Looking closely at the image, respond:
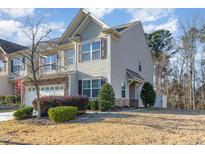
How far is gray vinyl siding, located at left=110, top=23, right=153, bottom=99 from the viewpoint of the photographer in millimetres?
21031

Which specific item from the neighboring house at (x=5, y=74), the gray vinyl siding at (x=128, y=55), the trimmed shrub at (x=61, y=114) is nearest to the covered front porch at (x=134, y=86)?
the gray vinyl siding at (x=128, y=55)

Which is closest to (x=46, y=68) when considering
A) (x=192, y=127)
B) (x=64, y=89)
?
(x=64, y=89)

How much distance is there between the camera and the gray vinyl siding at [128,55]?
21.0 m

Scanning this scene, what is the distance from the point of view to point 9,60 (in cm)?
3047

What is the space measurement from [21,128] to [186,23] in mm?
26106

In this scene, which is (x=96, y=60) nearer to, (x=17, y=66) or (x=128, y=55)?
(x=128, y=55)

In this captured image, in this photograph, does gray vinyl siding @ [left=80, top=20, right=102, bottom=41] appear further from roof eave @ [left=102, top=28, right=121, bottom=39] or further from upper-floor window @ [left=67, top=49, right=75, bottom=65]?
upper-floor window @ [left=67, top=49, right=75, bottom=65]

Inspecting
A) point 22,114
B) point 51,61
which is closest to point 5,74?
point 51,61

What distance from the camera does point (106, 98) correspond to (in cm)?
1884

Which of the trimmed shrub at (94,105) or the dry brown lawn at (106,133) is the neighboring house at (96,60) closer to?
the trimmed shrub at (94,105)

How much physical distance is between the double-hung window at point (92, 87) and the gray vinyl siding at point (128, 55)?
46.7 inches

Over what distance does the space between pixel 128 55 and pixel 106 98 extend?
5.62 m

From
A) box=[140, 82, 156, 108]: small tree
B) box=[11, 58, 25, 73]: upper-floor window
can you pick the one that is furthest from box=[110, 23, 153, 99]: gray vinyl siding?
box=[11, 58, 25, 73]: upper-floor window
